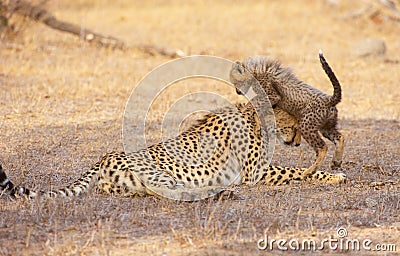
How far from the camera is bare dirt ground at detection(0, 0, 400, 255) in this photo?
478 centimetres

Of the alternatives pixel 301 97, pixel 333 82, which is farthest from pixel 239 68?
pixel 333 82

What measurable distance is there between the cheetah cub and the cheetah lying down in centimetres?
19

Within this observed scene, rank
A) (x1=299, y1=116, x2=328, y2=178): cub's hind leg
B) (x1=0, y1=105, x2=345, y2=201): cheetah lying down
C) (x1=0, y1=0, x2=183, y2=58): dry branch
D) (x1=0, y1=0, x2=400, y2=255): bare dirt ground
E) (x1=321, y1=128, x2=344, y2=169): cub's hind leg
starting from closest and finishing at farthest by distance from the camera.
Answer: (x1=0, y1=0, x2=400, y2=255): bare dirt ground < (x1=0, y1=105, x2=345, y2=201): cheetah lying down < (x1=299, y1=116, x2=328, y2=178): cub's hind leg < (x1=321, y1=128, x2=344, y2=169): cub's hind leg < (x1=0, y1=0, x2=183, y2=58): dry branch

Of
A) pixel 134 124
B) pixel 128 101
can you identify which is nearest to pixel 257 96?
pixel 134 124

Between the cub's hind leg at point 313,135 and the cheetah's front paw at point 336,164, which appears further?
the cheetah's front paw at point 336,164

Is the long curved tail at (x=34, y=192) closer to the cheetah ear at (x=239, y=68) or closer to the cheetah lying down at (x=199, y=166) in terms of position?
the cheetah lying down at (x=199, y=166)

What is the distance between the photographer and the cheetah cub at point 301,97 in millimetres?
6902

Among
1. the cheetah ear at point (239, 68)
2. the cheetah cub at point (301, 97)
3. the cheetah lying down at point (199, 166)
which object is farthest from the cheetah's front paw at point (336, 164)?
the cheetah ear at point (239, 68)

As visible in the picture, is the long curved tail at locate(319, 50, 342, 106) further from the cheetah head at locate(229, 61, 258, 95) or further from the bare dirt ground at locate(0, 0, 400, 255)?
the cheetah head at locate(229, 61, 258, 95)

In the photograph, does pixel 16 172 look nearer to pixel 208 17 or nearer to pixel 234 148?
pixel 234 148

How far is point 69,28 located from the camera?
43.7 ft

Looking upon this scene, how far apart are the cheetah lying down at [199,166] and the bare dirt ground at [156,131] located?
15cm

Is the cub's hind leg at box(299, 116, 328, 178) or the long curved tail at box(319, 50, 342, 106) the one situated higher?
the long curved tail at box(319, 50, 342, 106)

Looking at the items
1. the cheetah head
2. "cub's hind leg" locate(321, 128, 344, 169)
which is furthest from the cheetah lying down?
the cheetah head
